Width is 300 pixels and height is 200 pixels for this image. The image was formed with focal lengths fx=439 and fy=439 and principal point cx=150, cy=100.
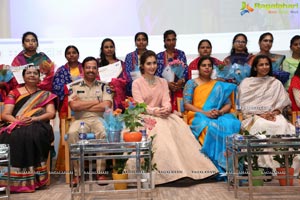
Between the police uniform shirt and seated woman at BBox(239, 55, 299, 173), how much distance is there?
1.38 m

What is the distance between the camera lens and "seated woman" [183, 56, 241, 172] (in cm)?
415

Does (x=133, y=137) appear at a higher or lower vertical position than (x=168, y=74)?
lower

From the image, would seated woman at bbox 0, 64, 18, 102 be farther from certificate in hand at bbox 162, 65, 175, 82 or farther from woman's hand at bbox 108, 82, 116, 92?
certificate in hand at bbox 162, 65, 175, 82

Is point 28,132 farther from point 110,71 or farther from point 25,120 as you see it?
point 110,71

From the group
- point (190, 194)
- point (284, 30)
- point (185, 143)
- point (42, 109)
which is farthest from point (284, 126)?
point (42, 109)

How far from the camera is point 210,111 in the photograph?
4.35m

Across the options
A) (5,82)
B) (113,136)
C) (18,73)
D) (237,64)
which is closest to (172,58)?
(237,64)

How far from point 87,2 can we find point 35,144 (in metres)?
2.41

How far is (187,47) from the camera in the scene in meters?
5.66

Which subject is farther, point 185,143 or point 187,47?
point 187,47

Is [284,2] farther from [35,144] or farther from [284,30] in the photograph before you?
[35,144]

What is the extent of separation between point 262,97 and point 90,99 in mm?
1745

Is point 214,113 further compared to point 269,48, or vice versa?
point 269,48

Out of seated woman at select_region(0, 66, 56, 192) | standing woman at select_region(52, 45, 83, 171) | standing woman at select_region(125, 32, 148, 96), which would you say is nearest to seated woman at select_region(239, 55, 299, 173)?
standing woman at select_region(125, 32, 148, 96)
